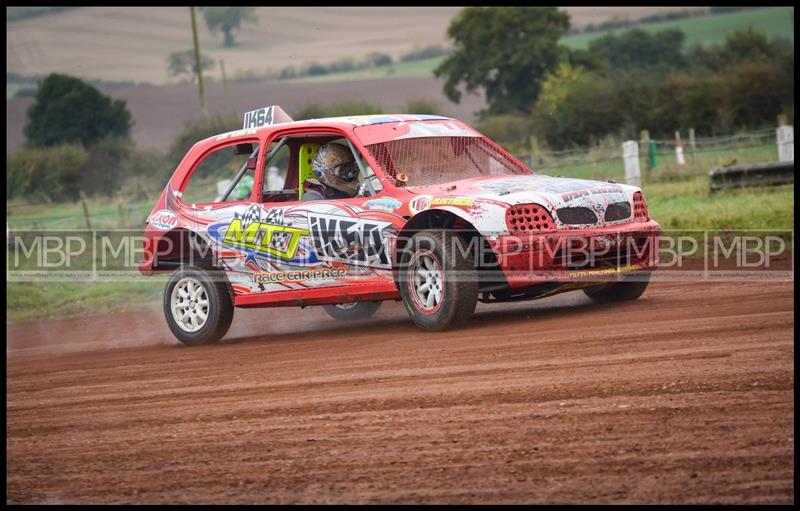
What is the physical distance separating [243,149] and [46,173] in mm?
36956

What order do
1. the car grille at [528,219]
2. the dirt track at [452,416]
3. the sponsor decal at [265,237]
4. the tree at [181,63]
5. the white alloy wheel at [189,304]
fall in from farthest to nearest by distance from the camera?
the tree at [181,63] → the white alloy wheel at [189,304] → the sponsor decal at [265,237] → the car grille at [528,219] → the dirt track at [452,416]

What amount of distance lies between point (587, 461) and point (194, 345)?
20.4ft

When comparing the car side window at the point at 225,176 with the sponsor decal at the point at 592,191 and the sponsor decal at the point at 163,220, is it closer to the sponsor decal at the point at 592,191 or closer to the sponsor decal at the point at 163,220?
the sponsor decal at the point at 163,220

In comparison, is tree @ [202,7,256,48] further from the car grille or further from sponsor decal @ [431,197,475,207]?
the car grille

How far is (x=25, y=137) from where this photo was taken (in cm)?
5797

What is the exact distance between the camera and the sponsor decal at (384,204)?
922 centimetres

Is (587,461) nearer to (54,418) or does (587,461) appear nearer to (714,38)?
(54,418)

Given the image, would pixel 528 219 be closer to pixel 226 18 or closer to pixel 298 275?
pixel 298 275

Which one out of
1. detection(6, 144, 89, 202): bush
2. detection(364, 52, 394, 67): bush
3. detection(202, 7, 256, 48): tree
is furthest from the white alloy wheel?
detection(202, 7, 256, 48): tree

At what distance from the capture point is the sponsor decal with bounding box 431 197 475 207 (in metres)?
8.76

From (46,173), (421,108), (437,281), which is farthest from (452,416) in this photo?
(46,173)

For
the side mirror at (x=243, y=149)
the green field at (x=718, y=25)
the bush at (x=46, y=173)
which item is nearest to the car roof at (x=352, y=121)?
the side mirror at (x=243, y=149)

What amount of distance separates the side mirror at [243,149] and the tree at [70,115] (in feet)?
153

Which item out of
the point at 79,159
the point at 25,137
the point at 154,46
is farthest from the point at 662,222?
the point at 154,46
